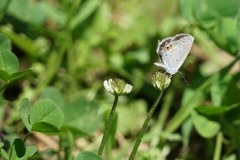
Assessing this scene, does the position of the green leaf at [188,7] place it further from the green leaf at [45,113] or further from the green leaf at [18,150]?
the green leaf at [18,150]

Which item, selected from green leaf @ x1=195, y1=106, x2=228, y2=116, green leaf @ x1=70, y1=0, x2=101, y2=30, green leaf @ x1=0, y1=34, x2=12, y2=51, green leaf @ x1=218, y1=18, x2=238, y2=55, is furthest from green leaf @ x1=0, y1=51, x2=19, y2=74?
green leaf @ x1=70, y1=0, x2=101, y2=30

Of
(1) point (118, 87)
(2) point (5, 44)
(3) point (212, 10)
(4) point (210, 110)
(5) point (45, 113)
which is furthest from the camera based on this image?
(3) point (212, 10)

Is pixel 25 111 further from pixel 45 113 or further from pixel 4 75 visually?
pixel 4 75

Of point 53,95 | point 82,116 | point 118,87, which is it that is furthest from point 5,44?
point 118,87

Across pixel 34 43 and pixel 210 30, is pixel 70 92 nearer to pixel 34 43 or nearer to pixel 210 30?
pixel 34 43

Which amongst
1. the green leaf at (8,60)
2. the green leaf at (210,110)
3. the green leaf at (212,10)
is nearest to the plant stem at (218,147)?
the green leaf at (210,110)

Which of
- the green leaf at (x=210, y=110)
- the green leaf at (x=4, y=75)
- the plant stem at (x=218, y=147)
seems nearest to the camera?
the green leaf at (x=4, y=75)

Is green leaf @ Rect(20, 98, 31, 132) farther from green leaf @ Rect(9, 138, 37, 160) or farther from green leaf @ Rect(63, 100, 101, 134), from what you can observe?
green leaf @ Rect(63, 100, 101, 134)
